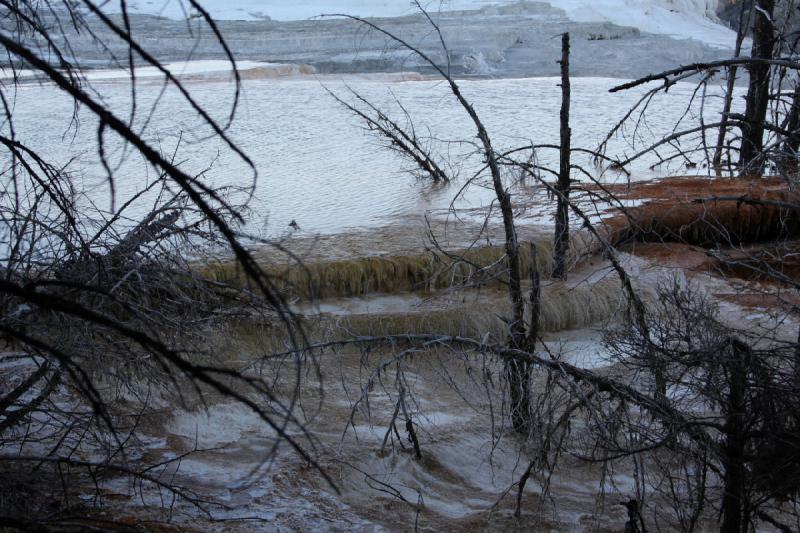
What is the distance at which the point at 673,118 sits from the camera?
1144cm

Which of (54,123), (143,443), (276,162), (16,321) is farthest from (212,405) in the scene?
(54,123)

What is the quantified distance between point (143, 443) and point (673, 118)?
8.76m

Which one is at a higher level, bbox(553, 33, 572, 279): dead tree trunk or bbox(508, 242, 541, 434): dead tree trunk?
bbox(553, 33, 572, 279): dead tree trunk

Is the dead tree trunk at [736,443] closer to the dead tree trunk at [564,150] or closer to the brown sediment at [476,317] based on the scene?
the dead tree trunk at [564,150]

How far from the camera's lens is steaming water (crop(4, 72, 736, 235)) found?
8.08 m

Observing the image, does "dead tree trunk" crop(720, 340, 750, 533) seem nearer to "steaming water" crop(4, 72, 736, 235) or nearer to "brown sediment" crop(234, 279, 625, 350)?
"brown sediment" crop(234, 279, 625, 350)

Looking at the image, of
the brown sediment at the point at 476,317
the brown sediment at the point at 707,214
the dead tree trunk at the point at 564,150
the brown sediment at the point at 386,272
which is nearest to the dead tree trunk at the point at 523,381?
the dead tree trunk at the point at 564,150

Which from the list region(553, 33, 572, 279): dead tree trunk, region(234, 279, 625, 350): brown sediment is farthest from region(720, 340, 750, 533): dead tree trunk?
region(234, 279, 625, 350): brown sediment

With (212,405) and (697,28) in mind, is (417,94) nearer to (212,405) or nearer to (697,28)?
(697,28)

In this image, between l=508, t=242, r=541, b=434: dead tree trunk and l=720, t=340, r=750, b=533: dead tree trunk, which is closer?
l=720, t=340, r=750, b=533: dead tree trunk

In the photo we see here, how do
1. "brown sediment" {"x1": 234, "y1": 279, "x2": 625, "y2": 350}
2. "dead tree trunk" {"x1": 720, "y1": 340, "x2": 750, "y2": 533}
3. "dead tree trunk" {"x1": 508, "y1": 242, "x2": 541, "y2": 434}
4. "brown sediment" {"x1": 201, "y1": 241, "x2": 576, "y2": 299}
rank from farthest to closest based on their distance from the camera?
"brown sediment" {"x1": 201, "y1": 241, "x2": 576, "y2": 299} < "brown sediment" {"x1": 234, "y1": 279, "x2": 625, "y2": 350} < "dead tree trunk" {"x1": 508, "y1": 242, "x2": 541, "y2": 434} < "dead tree trunk" {"x1": 720, "y1": 340, "x2": 750, "y2": 533}

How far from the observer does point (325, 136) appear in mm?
10656

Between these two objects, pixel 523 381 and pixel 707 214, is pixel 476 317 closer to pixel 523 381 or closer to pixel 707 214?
pixel 523 381

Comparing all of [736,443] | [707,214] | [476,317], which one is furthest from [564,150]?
[736,443]
